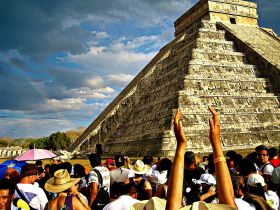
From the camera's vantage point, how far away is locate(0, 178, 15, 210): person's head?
162 inches

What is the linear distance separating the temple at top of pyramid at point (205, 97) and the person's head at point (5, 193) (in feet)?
45.7

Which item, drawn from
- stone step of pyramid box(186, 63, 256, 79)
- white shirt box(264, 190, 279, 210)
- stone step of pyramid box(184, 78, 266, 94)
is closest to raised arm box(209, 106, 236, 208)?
white shirt box(264, 190, 279, 210)

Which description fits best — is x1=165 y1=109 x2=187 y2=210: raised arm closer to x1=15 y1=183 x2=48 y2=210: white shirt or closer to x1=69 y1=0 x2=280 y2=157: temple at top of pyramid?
x1=15 y1=183 x2=48 y2=210: white shirt

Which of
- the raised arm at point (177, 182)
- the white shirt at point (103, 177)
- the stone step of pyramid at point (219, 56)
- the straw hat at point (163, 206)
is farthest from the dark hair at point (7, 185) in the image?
the stone step of pyramid at point (219, 56)

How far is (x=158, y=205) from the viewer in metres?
3.04

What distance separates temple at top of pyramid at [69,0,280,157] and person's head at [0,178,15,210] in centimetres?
1394

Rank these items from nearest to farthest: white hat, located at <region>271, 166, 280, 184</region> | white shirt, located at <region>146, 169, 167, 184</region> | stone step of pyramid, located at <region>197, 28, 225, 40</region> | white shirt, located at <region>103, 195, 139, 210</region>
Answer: white shirt, located at <region>103, 195, 139, 210</region> → white hat, located at <region>271, 166, 280, 184</region> → white shirt, located at <region>146, 169, 167, 184</region> → stone step of pyramid, located at <region>197, 28, 225, 40</region>

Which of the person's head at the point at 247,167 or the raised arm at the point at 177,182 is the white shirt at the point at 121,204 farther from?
the person's head at the point at 247,167

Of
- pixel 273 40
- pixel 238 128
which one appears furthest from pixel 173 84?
pixel 273 40

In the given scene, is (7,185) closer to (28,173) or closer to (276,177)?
(28,173)

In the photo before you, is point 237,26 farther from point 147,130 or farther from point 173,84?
point 147,130

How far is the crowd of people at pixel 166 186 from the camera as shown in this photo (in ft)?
9.39

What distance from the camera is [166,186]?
572 cm

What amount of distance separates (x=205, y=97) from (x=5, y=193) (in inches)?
711
